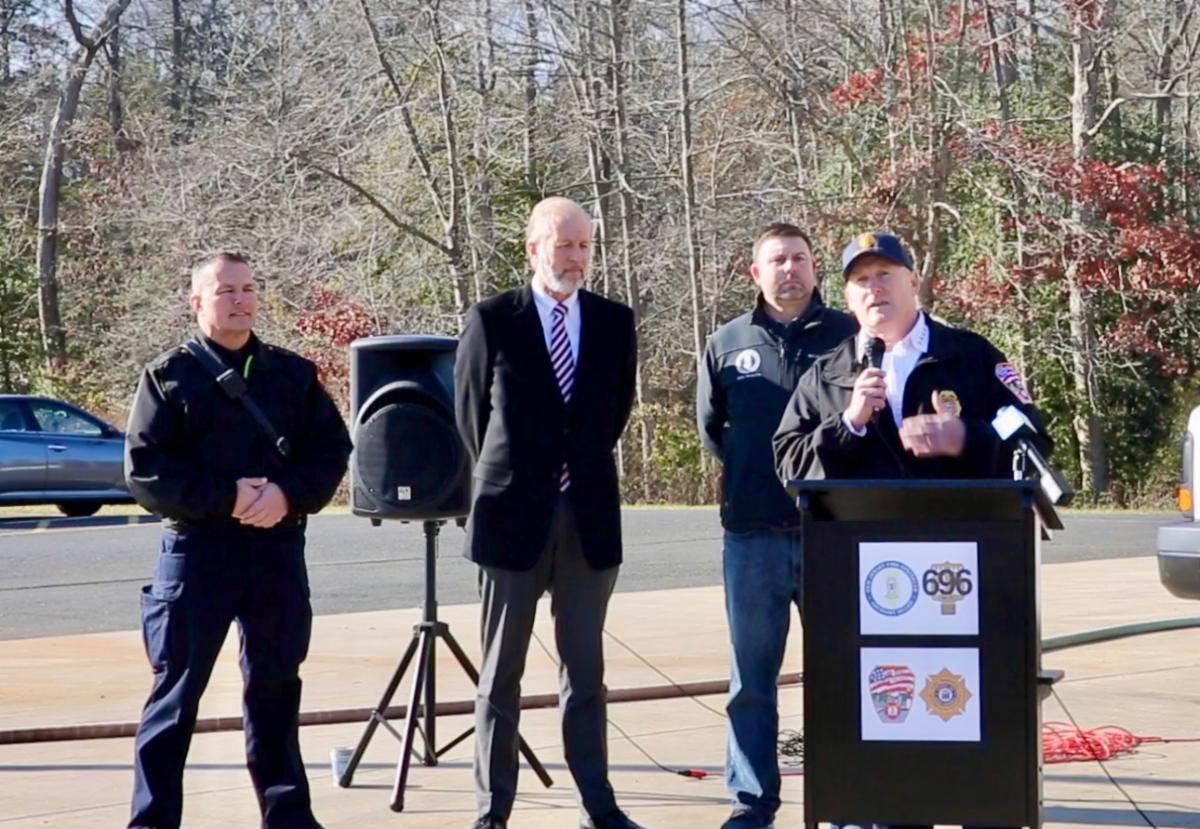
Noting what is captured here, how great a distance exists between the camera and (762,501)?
6.52 m

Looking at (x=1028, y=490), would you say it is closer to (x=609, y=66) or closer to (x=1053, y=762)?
(x=1053, y=762)

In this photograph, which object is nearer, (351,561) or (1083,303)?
(351,561)

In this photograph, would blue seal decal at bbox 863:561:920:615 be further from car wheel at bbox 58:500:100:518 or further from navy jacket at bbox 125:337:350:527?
car wheel at bbox 58:500:100:518

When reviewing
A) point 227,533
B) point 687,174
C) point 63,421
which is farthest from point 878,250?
point 687,174

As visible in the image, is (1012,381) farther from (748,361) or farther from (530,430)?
(530,430)

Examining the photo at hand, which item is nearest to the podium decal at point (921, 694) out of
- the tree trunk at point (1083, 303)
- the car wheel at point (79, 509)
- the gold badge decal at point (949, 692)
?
the gold badge decal at point (949, 692)

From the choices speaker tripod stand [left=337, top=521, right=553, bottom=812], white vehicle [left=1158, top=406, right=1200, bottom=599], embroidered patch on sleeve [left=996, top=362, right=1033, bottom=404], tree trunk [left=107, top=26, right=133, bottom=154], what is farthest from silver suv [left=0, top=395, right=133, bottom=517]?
embroidered patch on sleeve [left=996, top=362, right=1033, bottom=404]

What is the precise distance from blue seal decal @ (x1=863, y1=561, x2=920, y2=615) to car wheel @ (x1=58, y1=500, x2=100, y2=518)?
21794mm

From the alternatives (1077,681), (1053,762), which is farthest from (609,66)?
(1053,762)

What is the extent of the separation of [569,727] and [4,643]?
22.4ft

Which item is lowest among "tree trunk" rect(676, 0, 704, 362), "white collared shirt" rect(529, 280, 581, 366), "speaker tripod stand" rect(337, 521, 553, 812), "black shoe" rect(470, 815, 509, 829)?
"black shoe" rect(470, 815, 509, 829)

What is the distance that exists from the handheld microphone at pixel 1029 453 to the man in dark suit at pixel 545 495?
1639 millimetres

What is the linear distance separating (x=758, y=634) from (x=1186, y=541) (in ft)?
12.4

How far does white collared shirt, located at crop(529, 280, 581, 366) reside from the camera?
6.49 m
